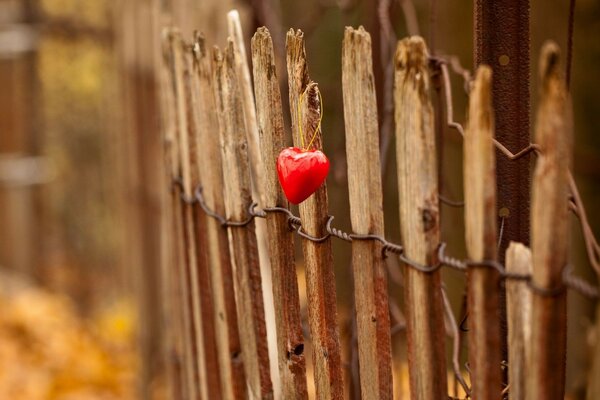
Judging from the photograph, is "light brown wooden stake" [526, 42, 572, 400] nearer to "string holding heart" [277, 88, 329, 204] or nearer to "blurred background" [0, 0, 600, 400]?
"string holding heart" [277, 88, 329, 204]

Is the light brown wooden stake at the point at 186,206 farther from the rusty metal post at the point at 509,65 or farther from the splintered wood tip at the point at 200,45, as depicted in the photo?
the rusty metal post at the point at 509,65

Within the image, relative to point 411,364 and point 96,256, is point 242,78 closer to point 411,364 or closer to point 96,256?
point 411,364

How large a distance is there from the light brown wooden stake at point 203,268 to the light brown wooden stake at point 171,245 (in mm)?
182

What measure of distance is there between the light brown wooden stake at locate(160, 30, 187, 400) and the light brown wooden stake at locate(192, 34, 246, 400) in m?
0.30

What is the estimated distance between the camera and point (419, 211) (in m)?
1.32

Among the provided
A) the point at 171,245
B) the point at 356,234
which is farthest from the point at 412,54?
the point at 171,245

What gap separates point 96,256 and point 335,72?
9.06ft

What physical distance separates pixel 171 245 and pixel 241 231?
2.44 feet

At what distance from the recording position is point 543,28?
3373mm

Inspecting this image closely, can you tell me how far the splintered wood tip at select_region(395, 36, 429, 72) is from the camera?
→ 49.8 inches


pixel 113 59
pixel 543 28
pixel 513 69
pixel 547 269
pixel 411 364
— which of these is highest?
pixel 113 59

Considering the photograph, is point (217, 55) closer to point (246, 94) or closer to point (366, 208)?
point (246, 94)

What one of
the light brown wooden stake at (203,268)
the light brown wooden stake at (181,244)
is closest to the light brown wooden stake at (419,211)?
the light brown wooden stake at (203,268)

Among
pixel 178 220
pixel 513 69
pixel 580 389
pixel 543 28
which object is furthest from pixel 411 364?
pixel 543 28
